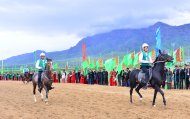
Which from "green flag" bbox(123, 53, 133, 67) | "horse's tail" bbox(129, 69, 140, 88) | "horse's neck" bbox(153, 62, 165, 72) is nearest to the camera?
"horse's neck" bbox(153, 62, 165, 72)

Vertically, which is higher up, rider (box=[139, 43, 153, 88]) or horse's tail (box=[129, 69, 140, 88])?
rider (box=[139, 43, 153, 88])

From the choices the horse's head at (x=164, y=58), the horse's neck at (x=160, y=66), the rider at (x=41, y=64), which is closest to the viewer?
the horse's head at (x=164, y=58)

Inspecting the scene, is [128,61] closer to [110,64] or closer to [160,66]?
[110,64]

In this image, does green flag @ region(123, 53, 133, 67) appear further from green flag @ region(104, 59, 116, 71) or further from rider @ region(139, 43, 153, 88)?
rider @ region(139, 43, 153, 88)

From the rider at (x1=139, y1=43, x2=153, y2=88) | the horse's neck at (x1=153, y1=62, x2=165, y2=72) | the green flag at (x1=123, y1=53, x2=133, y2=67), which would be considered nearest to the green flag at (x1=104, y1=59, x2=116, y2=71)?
the green flag at (x1=123, y1=53, x2=133, y2=67)

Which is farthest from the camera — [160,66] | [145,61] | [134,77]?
[134,77]

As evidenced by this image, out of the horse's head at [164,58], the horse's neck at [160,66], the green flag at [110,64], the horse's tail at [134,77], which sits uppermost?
the green flag at [110,64]

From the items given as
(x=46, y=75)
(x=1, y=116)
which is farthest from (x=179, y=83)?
(x=1, y=116)

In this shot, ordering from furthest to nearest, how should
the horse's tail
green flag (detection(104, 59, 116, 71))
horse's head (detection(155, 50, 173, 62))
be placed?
green flag (detection(104, 59, 116, 71)) < the horse's tail < horse's head (detection(155, 50, 173, 62))

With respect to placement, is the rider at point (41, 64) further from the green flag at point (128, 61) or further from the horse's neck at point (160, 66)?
the green flag at point (128, 61)

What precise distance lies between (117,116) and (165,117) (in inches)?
71.6

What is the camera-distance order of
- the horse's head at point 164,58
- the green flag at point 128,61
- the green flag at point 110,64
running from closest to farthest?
the horse's head at point 164,58
the green flag at point 128,61
the green flag at point 110,64

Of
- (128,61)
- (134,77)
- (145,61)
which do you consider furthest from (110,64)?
(145,61)

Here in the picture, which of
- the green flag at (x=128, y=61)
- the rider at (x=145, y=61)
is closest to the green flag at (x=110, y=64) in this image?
the green flag at (x=128, y=61)
